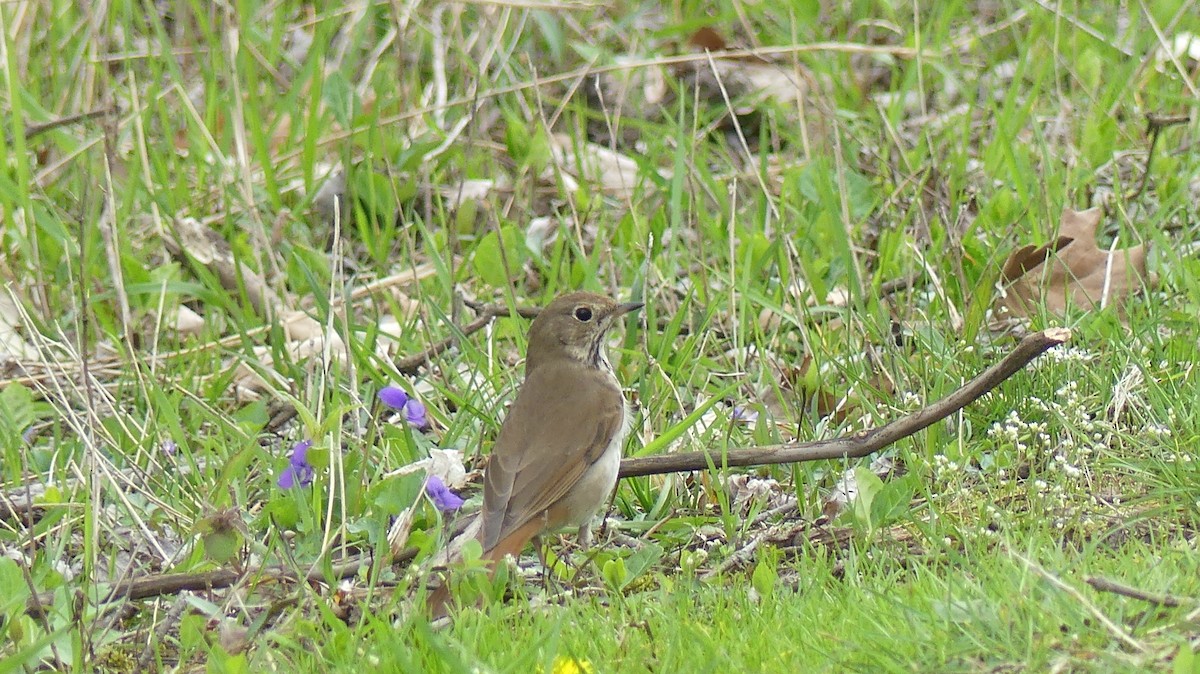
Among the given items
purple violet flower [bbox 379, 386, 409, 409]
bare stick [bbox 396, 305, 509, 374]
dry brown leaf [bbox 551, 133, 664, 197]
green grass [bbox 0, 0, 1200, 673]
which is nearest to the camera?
green grass [bbox 0, 0, 1200, 673]

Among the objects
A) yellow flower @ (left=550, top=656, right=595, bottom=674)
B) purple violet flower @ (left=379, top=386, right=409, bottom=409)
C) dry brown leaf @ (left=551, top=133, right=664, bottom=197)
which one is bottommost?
dry brown leaf @ (left=551, top=133, right=664, bottom=197)

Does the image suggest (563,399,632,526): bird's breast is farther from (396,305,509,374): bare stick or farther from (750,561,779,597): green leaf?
(396,305,509,374): bare stick

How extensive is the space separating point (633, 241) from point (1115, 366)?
218cm

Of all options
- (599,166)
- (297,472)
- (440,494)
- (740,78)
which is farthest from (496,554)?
(740,78)

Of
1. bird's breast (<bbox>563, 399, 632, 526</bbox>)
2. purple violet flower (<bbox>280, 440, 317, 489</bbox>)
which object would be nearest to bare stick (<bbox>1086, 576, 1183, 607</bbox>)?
bird's breast (<bbox>563, 399, 632, 526</bbox>)

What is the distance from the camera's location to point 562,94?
27.0 ft

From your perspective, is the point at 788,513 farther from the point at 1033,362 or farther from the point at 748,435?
the point at 1033,362

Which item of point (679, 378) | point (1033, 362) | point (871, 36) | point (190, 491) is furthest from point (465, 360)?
point (871, 36)

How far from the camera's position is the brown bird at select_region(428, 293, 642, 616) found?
4309 mm

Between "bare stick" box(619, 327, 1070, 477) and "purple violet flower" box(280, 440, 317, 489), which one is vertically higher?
"bare stick" box(619, 327, 1070, 477)

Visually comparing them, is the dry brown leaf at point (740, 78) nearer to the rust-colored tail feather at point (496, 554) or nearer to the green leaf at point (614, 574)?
the rust-colored tail feather at point (496, 554)

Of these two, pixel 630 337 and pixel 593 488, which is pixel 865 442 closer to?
pixel 593 488

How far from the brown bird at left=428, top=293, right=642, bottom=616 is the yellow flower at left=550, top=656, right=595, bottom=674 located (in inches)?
23.3

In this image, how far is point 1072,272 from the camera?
Result: 208 inches
